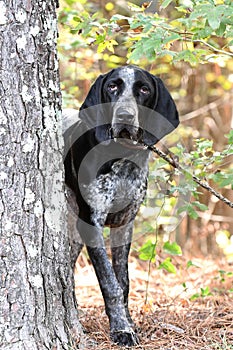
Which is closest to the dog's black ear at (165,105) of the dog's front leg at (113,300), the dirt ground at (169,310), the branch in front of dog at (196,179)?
the branch in front of dog at (196,179)

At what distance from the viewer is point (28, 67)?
3.14 m

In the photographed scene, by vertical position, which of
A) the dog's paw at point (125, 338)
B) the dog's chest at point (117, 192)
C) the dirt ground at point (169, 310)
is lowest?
the dirt ground at point (169, 310)

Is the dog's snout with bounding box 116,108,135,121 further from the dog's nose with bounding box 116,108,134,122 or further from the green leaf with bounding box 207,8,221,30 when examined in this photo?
the green leaf with bounding box 207,8,221,30

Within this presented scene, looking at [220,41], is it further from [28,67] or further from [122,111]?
[28,67]

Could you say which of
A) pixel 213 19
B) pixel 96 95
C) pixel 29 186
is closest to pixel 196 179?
pixel 96 95

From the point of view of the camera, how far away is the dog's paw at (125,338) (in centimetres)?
379

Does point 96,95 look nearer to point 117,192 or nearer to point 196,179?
point 117,192

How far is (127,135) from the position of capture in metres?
3.99

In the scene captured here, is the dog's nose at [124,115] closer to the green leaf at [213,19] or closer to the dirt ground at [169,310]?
the green leaf at [213,19]

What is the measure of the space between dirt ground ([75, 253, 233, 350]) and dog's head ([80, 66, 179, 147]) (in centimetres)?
116

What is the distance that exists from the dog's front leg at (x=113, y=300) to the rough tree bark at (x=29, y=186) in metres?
0.59

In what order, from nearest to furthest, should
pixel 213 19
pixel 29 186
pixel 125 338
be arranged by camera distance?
pixel 29 186 → pixel 213 19 → pixel 125 338

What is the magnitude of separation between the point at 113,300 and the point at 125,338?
0.26 m

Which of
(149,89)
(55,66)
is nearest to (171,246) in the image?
(149,89)
